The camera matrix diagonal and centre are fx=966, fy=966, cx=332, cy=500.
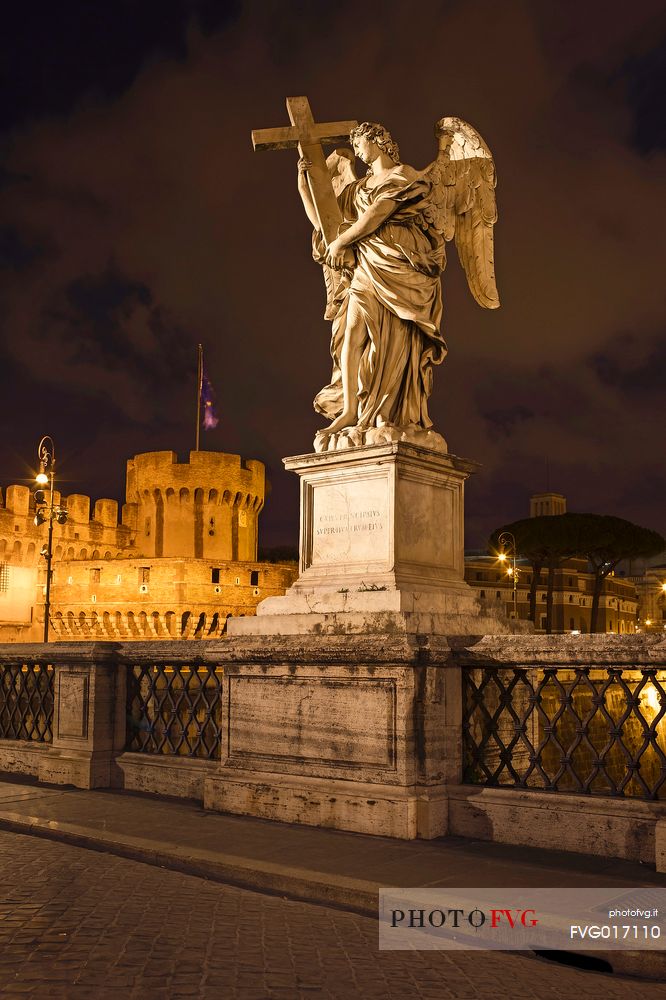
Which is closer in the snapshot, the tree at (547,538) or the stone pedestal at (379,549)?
the stone pedestal at (379,549)

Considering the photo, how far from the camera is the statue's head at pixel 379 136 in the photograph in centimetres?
678

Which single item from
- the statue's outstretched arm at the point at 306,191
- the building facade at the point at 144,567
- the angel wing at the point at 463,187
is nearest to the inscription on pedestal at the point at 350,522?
the angel wing at the point at 463,187

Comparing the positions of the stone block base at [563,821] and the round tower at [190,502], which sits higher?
the round tower at [190,502]

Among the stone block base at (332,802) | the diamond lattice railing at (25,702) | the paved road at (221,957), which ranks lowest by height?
the paved road at (221,957)

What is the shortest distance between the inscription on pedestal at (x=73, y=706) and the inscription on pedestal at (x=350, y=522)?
8.53ft

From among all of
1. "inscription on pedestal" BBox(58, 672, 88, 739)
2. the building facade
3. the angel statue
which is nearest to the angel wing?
the angel statue

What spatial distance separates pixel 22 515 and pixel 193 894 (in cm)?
4795

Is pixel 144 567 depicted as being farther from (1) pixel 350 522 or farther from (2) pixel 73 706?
(1) pixel 350 522

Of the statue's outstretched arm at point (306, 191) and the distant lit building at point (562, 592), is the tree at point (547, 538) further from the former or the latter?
the statue's outstretched arm at point (306, 191)

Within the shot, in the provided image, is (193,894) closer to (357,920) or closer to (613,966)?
(357,920)

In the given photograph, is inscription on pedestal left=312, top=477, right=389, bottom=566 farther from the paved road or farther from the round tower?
the round tower

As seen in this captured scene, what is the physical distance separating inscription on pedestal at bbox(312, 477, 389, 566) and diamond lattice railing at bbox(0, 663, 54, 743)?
3.69m

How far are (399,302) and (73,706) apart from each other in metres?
4.21

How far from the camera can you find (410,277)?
6.63m
